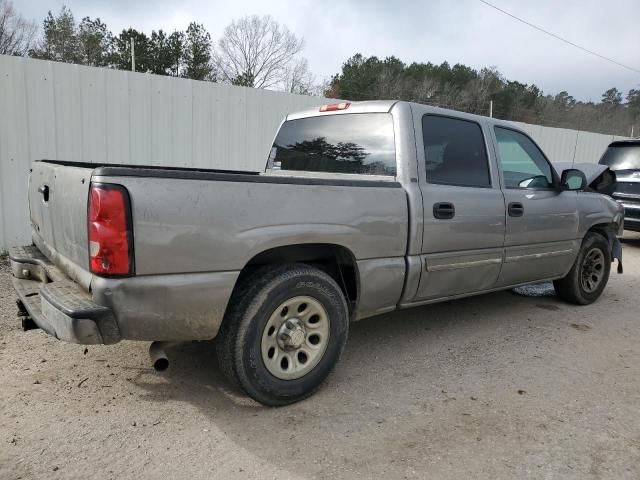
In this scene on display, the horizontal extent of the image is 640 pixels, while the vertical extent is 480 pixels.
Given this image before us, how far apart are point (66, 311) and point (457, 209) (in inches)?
104

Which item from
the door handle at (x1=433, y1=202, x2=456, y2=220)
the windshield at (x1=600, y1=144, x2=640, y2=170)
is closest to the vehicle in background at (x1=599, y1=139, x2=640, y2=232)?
the windshield at (x1=600, y1=144, x2=640, y2=170)

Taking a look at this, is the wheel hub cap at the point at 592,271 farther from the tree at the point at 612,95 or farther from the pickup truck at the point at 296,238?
the tree at the point at 612,95

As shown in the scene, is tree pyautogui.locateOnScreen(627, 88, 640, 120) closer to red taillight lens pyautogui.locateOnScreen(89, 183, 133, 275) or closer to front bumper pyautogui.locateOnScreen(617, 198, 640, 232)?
front bumper pyautogui.locateOnScreen(617, 198, 640, 232)

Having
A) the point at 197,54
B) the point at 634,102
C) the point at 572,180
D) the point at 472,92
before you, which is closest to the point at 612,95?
the point at 634,102

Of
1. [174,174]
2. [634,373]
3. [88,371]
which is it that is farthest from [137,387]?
[634,373]

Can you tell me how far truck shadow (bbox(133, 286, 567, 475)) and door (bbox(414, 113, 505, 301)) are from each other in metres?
0.52

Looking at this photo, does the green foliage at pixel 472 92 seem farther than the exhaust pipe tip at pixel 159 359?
Yes

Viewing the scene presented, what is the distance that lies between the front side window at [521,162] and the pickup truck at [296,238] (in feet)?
0.05

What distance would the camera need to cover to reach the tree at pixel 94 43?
30.6 m

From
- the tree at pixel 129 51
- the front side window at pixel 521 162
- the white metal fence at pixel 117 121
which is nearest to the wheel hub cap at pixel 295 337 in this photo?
the front side window at pixel 521 162

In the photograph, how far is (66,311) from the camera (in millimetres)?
2361

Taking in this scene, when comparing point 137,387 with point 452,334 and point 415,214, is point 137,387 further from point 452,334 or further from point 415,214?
point 452,334

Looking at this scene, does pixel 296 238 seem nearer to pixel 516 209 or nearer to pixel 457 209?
pixel 457 209

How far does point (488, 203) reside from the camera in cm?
397
